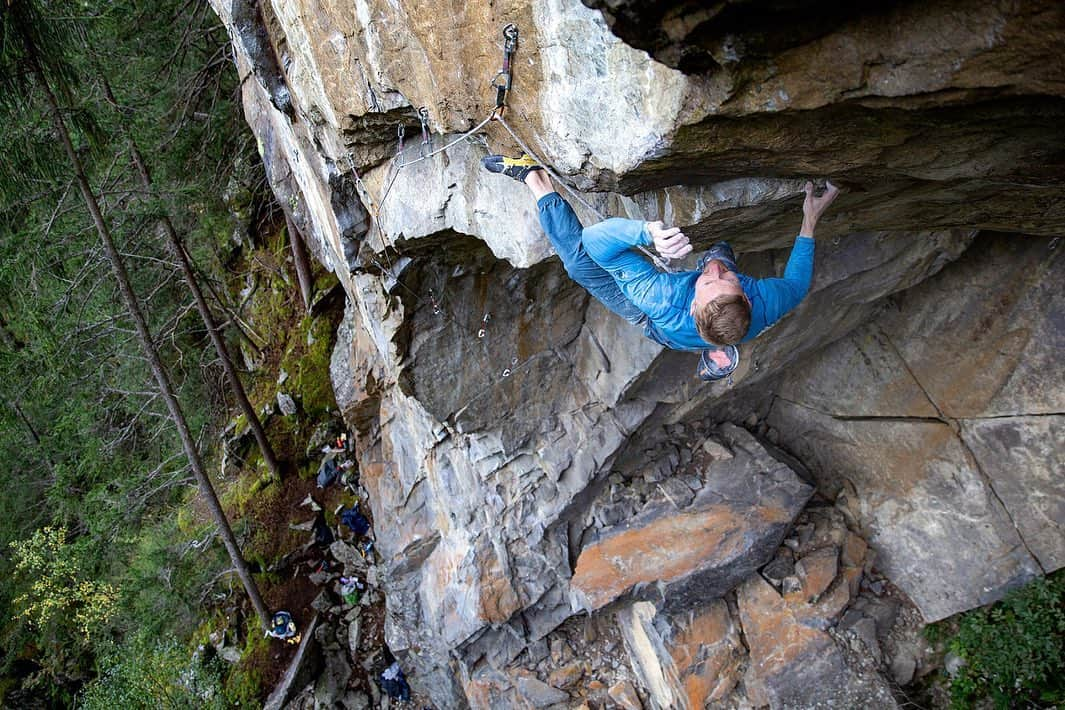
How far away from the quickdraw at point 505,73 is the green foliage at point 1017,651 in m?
5.40

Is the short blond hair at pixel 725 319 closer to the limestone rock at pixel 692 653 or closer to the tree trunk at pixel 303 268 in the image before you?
the limestone rock at pixel 692 653

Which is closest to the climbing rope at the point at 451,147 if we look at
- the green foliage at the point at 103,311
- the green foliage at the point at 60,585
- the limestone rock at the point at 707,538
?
the limestone rock at the point at 707,538

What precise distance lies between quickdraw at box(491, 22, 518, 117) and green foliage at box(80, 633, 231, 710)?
8578 mm

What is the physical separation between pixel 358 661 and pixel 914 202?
27.4 ft

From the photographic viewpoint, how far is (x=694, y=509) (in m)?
5.88

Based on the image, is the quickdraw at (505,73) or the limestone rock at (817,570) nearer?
the quickdraw at (505,73)

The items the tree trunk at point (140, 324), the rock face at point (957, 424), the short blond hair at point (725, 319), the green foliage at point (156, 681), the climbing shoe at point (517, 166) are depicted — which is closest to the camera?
the short blond hair at point (725, 319)

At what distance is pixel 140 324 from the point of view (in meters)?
6.66

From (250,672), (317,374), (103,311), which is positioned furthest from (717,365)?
(103,311)

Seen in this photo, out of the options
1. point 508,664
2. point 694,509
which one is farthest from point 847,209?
point 508,664

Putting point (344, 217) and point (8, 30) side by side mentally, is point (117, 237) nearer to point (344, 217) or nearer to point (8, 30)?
point (8, 30)

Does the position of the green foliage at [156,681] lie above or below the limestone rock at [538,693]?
below

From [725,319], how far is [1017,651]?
4.29 m

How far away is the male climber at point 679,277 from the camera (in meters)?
2.76
